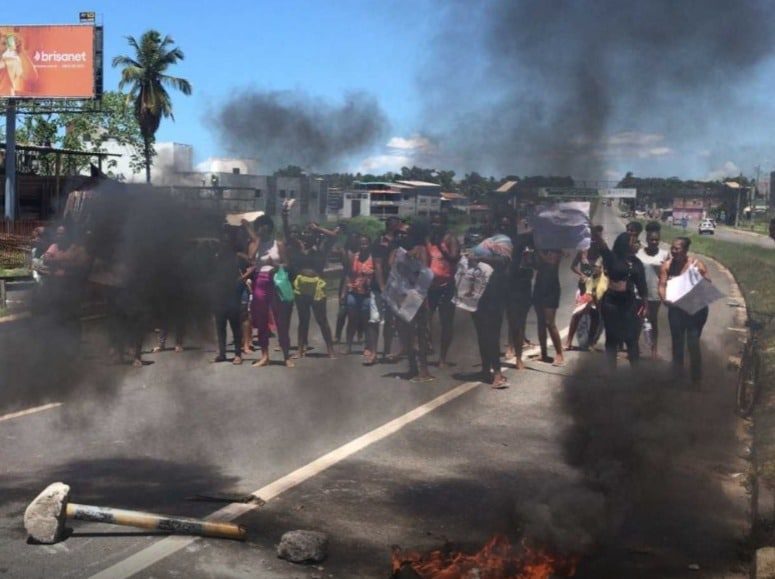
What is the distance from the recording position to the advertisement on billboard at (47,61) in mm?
27766

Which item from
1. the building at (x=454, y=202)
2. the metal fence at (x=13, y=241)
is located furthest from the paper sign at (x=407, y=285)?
the metal fence at (x=13, y=241)

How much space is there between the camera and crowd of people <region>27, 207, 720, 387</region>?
20.5 ft

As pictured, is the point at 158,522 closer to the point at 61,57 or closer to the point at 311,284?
the point at 311,284

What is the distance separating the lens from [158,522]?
4621 mm

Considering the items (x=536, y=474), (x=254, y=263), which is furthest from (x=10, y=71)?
(x=536, y=474)

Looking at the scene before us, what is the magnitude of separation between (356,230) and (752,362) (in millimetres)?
3855

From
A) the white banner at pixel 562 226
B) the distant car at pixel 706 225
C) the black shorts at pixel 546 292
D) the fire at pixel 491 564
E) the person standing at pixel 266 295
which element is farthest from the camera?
the distant car at pixel 706 225

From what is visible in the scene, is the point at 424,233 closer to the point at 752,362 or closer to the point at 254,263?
the point at 254,263

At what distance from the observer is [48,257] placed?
5965 mm

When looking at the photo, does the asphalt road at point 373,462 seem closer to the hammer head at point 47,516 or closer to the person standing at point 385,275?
the hammer head at point 47,516

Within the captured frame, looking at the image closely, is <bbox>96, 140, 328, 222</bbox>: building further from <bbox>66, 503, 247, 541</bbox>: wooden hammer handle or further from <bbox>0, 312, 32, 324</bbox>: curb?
<bbox>66, 503, 247, 541</bbox>: wooden hammer handle

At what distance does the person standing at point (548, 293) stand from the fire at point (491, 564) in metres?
3.65

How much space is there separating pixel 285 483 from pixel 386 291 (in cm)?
312

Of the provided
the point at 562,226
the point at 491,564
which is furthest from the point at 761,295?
the point at 491,564
